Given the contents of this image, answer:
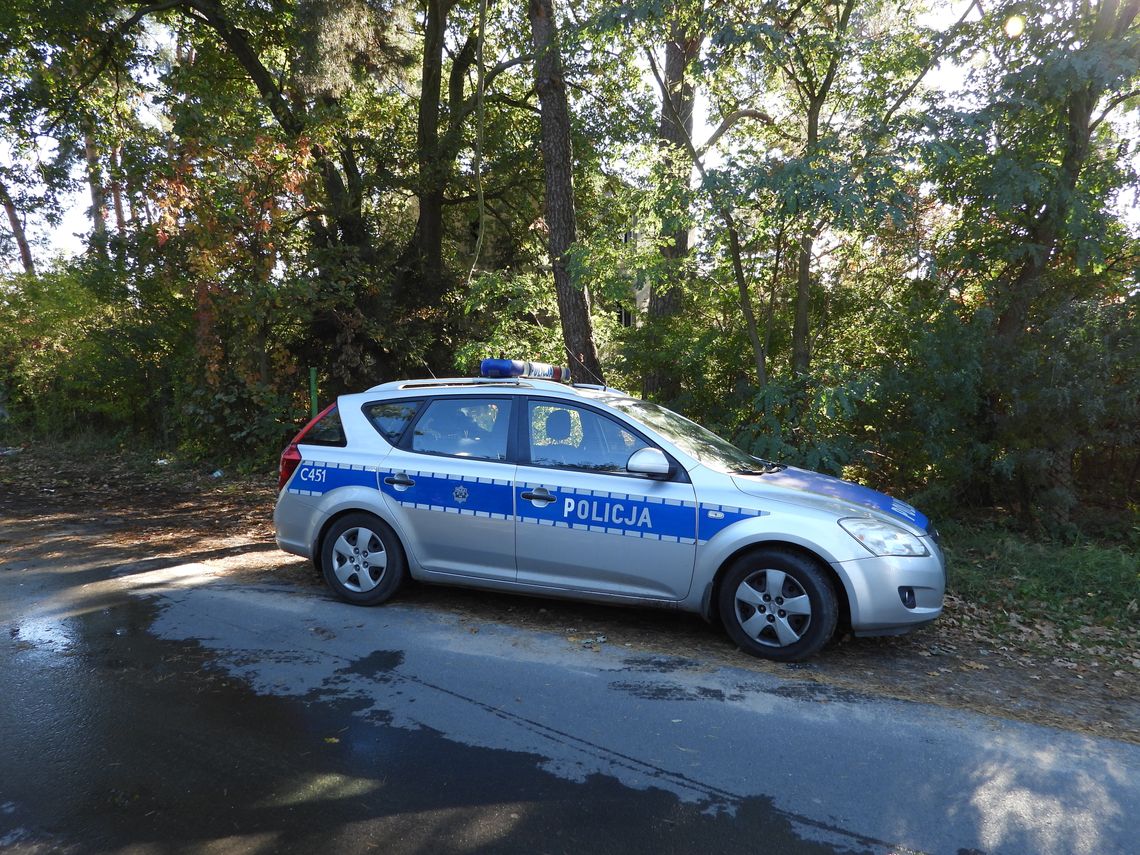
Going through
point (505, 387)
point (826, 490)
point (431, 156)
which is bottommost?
point (826, 490)

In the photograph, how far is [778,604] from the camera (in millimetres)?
Answer: 4750

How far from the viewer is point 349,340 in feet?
41.4

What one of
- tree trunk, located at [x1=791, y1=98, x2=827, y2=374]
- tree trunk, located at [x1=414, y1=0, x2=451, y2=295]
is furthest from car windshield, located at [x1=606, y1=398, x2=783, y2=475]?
tree trunk, located at [x1=414, y1=0, x2=451, y2=295]

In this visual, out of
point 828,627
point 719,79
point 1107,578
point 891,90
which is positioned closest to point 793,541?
point 828,627

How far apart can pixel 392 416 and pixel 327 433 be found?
58 centimetres

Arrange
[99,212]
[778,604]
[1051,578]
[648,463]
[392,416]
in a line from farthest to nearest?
[99,212] → [1051,578] → [392,416] → [648,463] → [778,604]

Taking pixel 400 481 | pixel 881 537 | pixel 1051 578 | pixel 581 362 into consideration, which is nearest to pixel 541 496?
pixel 400 481

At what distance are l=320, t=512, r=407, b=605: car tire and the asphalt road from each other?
57 cm

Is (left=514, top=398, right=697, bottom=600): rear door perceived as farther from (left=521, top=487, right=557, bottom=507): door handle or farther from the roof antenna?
the roof antenna

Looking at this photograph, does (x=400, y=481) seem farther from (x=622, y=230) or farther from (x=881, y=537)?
(x=622, y=230)

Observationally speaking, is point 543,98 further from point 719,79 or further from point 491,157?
point 491,157

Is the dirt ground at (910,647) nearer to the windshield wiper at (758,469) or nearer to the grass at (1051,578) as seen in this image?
the grass at (1051,578)

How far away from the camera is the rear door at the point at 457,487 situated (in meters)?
5.39

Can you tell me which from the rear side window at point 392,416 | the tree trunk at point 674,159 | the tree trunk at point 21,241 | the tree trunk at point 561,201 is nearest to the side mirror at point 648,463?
the rear side window at point 392,416
